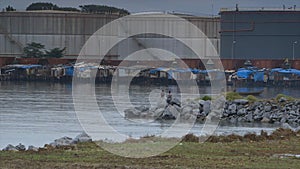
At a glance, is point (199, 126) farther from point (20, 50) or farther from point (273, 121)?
point (20, 50)

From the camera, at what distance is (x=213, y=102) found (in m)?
37.8

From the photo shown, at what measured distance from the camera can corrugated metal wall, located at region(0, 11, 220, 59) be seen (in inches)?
3585

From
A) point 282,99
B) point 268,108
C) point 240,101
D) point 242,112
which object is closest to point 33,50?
point 240,101

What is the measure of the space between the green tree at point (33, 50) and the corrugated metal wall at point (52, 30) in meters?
1.05

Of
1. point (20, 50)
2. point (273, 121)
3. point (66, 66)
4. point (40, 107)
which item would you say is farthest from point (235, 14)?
point (273, 121)

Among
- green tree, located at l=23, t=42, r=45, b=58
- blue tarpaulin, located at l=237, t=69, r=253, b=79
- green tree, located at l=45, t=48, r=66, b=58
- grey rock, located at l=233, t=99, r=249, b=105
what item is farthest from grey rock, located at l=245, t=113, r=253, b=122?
green tree, located at l=23, t=42, r=45, b=58

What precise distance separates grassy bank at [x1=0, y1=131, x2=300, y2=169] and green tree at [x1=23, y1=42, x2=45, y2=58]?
240 feet

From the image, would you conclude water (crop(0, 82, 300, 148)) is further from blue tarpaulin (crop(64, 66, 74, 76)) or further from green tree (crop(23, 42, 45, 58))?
green tree (crop(23, 42, 45, 58))

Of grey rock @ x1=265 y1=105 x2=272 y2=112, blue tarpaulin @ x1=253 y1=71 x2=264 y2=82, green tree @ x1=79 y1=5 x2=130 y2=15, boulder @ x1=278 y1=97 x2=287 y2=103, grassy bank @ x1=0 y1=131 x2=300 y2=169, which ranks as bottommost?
blue tarpaulin @ x1=253 y1=71 x2=264 y2=82

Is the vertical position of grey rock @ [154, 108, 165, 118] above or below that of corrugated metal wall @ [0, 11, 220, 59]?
below

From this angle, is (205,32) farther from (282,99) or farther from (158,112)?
(158,112)

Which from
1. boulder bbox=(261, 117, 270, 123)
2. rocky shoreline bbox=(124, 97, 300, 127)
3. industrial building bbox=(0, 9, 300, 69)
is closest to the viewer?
boulder bbox=(261, 117, 270, 123)

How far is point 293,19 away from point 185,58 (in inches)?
611

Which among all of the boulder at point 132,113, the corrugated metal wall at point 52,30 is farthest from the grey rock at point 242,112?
the corrugated metal wall at point 52,30
